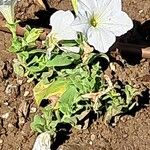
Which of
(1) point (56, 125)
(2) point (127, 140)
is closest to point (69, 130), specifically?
(1) point (56, 125)

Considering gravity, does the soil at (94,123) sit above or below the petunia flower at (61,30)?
below

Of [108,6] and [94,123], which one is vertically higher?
[108,6]

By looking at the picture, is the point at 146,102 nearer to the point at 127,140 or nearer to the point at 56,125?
the point at 127,140

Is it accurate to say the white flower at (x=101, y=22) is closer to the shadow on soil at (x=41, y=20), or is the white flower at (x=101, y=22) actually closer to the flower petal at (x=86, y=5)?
the flower petal at (x=86, y=5)

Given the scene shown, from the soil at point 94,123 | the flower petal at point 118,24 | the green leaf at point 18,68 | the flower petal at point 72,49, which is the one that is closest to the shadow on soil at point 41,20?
the soil at point 94,123

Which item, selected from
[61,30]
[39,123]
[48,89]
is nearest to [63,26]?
[61,30]

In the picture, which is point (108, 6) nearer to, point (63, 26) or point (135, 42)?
point (63, 26)

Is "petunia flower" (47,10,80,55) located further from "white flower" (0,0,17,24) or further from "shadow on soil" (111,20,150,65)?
"shadow on soil" (111,20,150,65)
